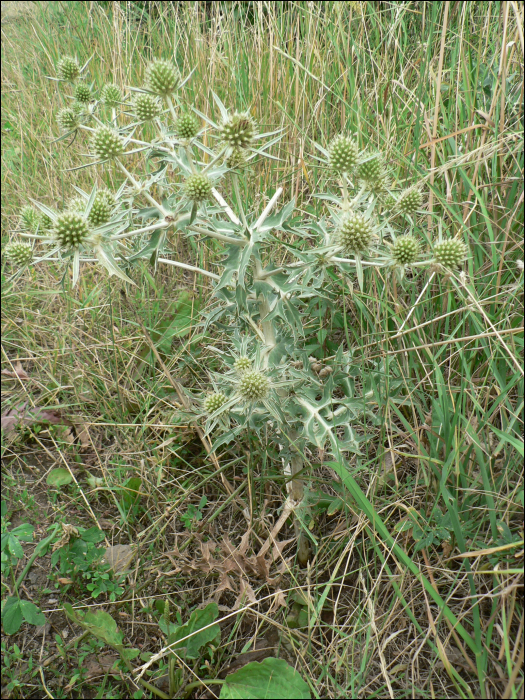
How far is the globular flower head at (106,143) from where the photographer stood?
179cm

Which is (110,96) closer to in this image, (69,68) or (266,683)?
(69,68)

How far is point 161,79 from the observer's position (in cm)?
179

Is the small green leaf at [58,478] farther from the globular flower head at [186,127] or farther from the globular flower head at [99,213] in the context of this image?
the globular flower head at [186,127]

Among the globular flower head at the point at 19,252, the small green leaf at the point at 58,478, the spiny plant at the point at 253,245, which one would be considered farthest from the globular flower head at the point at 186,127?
the small green leaf at the point at 58,478

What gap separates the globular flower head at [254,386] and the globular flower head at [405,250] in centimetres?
58

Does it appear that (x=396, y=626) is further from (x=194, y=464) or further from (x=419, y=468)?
(x=194, y=464)

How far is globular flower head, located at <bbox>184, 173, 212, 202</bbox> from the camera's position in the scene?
1639 millimetres

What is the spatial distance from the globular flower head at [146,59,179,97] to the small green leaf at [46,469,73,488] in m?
1.56

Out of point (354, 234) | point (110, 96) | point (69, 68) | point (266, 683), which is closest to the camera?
point (266, 683)

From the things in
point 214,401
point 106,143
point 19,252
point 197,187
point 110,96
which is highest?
point 110,96

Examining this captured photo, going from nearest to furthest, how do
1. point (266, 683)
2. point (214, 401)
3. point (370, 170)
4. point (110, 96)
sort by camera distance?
point (266, 683) < point (370, 170) < point (214, 401) < point (110, 96)

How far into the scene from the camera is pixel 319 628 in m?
1.69

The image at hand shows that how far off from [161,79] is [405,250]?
1.00 meters

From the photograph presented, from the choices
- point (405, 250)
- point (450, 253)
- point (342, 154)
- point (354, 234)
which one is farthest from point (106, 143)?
point (450, 253)
